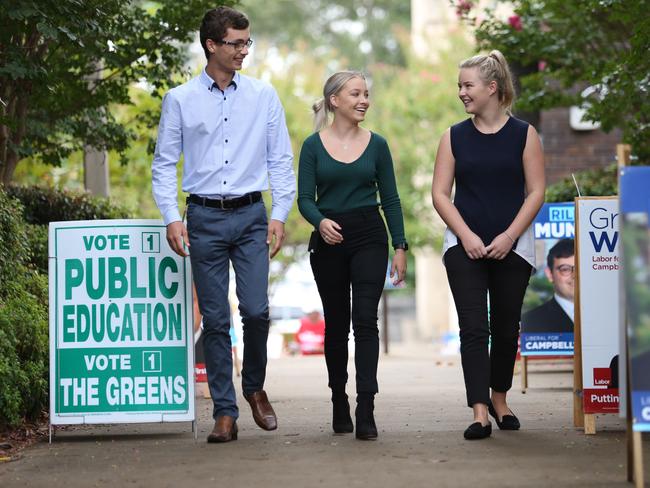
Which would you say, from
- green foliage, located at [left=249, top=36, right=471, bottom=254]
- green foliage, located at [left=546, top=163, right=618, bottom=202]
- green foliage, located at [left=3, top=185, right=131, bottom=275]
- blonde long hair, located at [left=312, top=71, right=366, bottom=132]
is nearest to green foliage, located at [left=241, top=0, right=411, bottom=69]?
green foliage, located at [left=249, top=36, right=471, bottom=254]

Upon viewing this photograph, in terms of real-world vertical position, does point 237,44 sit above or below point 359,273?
above

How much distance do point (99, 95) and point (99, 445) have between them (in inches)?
192

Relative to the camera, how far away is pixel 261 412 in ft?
24.9

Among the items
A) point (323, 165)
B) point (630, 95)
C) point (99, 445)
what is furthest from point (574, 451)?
point (630, 95)

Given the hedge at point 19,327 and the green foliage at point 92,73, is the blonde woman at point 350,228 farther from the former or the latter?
the green foliage at point 92,73

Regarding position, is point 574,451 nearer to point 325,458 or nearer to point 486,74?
point 325,458

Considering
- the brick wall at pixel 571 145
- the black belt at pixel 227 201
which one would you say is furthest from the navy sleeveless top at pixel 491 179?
the brick wall at pixel 571 145

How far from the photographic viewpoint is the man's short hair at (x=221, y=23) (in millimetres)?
7426

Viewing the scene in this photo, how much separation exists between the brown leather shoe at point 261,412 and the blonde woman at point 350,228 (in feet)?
1.17

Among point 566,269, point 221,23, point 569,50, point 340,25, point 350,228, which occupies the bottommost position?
point 566,269

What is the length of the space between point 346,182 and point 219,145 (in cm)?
68

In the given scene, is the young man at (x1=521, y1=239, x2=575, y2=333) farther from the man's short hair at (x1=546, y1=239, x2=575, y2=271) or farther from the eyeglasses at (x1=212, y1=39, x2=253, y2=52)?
the eyeglasses at (x1=212, y1=39, x2=253, y2=52)

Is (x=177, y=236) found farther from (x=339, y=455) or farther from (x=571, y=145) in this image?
(x=571, y=145)

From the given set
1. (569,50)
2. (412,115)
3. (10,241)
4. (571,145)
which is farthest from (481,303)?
(412,115)
